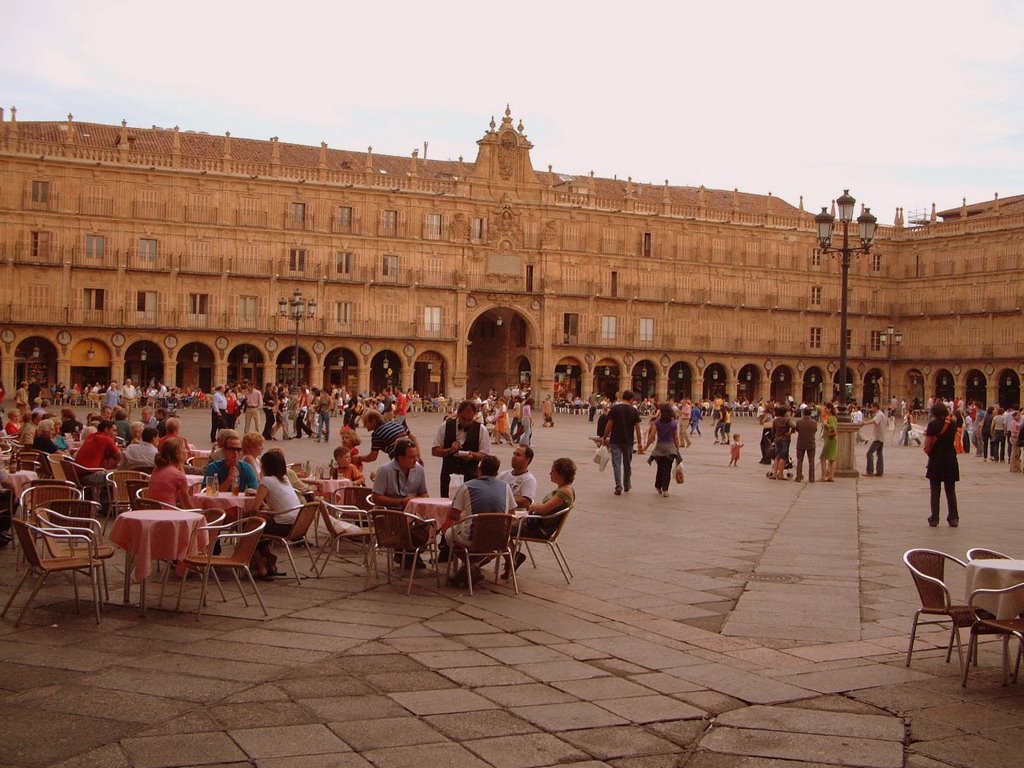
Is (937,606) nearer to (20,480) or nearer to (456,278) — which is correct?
(20,480)

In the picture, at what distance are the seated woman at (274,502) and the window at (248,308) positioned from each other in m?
43.3

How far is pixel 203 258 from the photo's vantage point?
51.1 metres

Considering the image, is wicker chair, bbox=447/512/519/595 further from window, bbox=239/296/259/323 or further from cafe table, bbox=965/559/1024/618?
window, bbox=239/296/259/323

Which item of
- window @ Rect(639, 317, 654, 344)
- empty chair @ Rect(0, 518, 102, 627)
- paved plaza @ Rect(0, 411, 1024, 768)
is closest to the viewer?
paved plaza @ Rect(0, 411, 1024, 768)

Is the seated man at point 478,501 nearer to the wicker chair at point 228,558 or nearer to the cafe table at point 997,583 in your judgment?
the wicker chair at point 228,558

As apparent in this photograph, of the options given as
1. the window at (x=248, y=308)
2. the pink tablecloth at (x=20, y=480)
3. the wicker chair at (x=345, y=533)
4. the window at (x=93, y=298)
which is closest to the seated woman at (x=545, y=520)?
the wicker chair at (x=345, y=533)

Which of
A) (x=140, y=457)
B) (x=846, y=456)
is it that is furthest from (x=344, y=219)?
(x=140, y=457)

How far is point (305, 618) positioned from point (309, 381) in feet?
152

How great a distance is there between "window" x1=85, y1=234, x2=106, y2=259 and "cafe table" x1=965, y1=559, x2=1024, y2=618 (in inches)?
1870

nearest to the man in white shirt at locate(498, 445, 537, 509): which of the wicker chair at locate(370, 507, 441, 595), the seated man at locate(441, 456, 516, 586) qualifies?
the seated man at locate(441, 456, 516, 586)

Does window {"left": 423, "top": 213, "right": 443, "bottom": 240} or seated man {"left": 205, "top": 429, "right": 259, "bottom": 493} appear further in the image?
window {"left": 423, "top": 213, "right": 443, "bottom": 240}

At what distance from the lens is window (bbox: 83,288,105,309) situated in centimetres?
4916

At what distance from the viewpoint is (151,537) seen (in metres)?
8.17

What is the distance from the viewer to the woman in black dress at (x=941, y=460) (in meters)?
13.9
